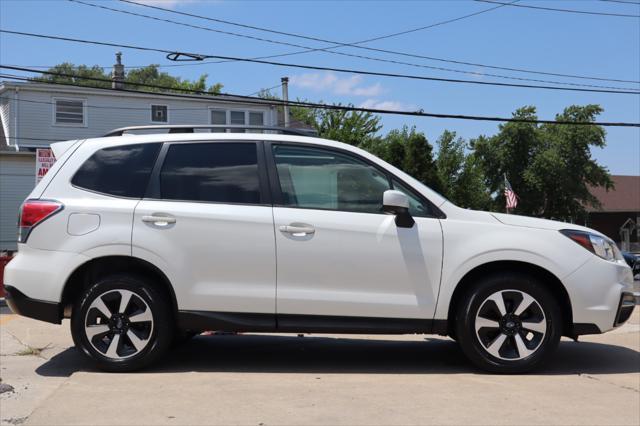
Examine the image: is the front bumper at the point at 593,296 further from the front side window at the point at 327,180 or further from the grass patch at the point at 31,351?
the grass patch at the point at 31,351

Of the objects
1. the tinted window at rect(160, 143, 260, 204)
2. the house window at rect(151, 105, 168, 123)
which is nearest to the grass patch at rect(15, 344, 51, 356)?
the tinted window at rect(160, 143, 260, 204)

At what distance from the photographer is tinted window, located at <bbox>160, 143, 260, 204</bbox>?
526 cm

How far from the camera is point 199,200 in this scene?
17.2 ft

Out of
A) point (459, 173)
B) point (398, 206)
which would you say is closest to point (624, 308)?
point (398, 206)

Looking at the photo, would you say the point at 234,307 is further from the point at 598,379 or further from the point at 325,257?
the point at 598,379

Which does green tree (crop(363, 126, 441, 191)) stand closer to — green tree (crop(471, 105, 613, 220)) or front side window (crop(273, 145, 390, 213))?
green tree (crop(471, 105, 613, 220))

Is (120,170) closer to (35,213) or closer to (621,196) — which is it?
(35,213)

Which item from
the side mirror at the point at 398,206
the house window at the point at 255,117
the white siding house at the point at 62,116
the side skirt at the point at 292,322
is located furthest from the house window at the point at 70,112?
the side mirror at the point at 398,206

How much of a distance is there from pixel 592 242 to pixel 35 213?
14.0 ft

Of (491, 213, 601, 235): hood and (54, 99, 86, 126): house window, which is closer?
(491, 213, 601, 235): hood

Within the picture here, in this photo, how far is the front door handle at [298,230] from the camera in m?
5.11

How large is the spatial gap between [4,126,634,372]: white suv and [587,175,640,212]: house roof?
51.5m

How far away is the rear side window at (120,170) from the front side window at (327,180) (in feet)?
3.34

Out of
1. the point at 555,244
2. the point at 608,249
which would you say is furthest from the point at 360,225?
the point at 608,249
